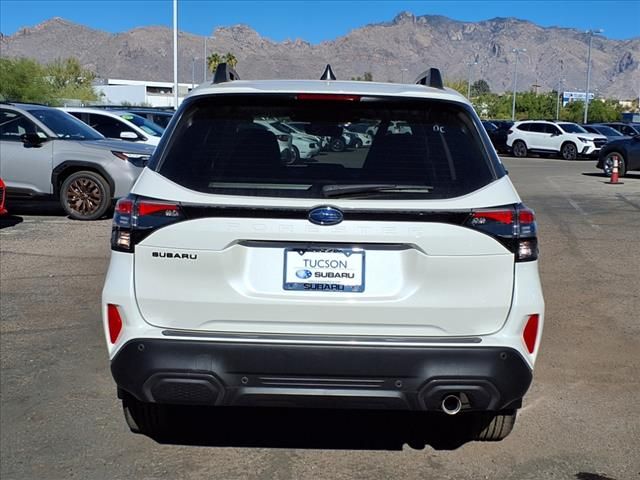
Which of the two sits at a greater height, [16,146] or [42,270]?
[16,146]

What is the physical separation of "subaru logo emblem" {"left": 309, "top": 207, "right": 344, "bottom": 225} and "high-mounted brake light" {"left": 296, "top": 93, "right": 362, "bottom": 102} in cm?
63

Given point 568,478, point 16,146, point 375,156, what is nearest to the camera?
point 375,156

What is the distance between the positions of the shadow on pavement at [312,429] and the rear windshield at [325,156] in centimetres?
161

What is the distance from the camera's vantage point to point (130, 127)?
1716cm

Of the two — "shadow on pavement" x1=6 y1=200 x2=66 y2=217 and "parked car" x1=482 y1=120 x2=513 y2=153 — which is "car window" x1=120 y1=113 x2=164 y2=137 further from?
"parked car" x1=482 y1=120 x2=513 y2=153

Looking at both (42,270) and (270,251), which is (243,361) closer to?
(270,251)

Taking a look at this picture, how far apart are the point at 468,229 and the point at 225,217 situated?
3.43 ft

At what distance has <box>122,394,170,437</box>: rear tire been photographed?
4258 mm

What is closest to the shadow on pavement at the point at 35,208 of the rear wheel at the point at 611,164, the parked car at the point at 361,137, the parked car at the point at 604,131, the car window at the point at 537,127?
the parked car at the point at 361,137

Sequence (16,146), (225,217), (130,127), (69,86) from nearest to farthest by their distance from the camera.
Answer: (225,217)
(16,146)
(130,127)
(69,86)

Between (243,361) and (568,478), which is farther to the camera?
(568,478)

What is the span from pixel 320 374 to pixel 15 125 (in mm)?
10596

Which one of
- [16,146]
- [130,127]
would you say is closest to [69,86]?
[130,127]

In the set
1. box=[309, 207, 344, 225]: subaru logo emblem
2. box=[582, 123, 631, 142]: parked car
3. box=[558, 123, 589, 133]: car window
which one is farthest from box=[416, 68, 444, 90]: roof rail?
box=[582, 123, 631, 142]: parked car
